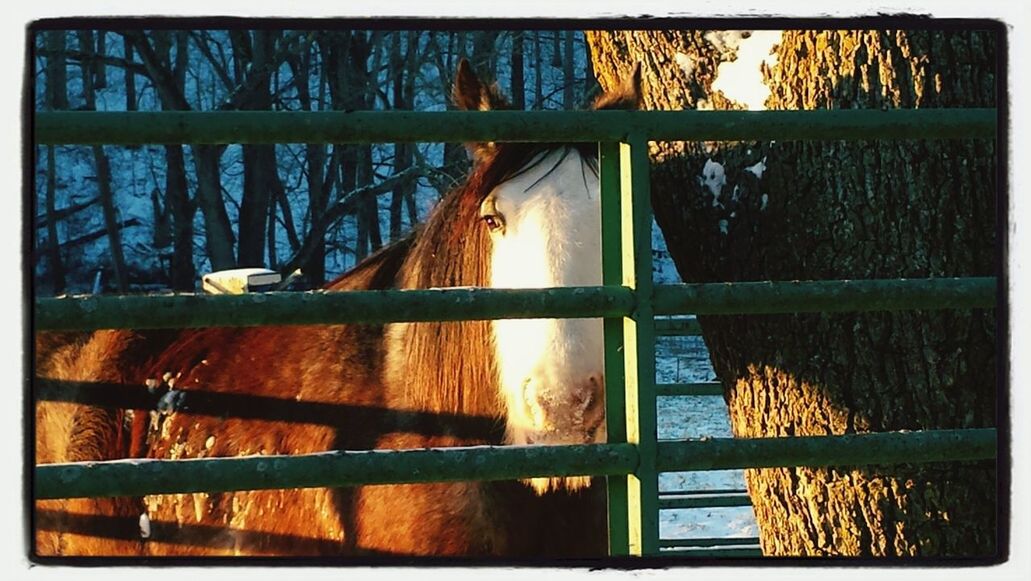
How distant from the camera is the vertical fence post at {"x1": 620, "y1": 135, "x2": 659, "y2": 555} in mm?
2158

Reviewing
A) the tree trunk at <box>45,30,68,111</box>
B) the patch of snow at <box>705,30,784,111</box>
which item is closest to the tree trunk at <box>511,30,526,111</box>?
the tree trunk at <box>45,30,68,111</box>

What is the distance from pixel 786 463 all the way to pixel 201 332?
8.21ft

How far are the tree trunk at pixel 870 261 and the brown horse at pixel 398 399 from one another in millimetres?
471

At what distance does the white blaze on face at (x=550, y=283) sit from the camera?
2943mm

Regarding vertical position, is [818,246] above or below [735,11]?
below

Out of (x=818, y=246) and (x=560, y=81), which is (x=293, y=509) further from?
(x=560, y=81)

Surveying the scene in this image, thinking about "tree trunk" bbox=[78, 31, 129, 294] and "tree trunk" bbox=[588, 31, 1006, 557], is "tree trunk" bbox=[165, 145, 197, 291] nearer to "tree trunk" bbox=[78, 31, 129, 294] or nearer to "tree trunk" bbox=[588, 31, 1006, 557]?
"tree trunk" bbox=[78, 31, 129, 294]

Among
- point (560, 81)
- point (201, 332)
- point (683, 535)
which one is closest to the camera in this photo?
point (201, 332)

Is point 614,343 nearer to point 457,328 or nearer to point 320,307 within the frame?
point 320,307

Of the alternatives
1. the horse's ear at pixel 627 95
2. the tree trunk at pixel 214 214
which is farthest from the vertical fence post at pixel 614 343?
the tree trunk at pixel 214 214

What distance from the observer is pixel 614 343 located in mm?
2242

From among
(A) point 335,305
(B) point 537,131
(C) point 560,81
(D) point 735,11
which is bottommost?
(A) point 335,305

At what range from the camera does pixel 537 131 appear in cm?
212
